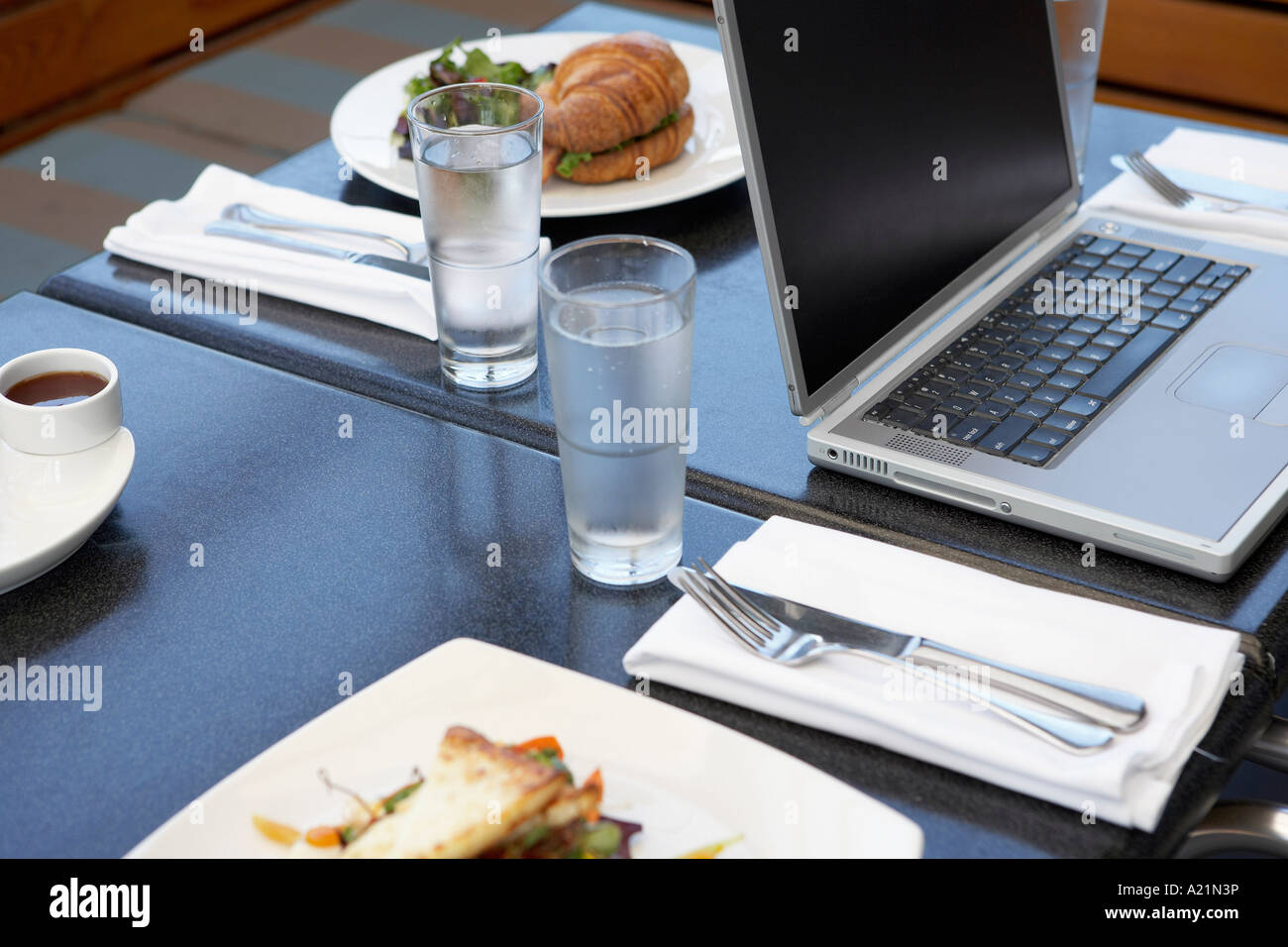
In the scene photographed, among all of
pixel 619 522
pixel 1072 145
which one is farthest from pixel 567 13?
pixel 619 522

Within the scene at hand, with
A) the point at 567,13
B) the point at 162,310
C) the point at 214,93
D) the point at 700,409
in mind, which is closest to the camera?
the point at 700,409

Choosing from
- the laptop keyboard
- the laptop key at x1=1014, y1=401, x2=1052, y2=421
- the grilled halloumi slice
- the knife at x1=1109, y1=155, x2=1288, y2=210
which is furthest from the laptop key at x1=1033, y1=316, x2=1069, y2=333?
the grilled halloumi slice

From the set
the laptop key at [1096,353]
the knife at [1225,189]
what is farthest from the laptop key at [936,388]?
the knife at [1225,189]

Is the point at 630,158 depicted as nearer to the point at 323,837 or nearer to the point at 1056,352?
the point at 1056,352

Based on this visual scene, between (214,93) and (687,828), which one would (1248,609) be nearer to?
(687,828)

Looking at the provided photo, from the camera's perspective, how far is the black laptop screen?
821mm

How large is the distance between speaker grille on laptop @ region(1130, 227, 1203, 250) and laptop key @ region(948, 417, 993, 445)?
1.10 ft

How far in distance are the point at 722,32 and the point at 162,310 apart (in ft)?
1.78

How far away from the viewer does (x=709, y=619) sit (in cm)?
71

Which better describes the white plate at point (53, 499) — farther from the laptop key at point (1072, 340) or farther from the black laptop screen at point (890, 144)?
the laptop key at point (1072, 340)

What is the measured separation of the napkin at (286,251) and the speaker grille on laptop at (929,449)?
1.22ft

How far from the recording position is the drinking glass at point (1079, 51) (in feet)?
3.80

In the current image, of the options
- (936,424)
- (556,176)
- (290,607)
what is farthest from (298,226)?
(936,424)
